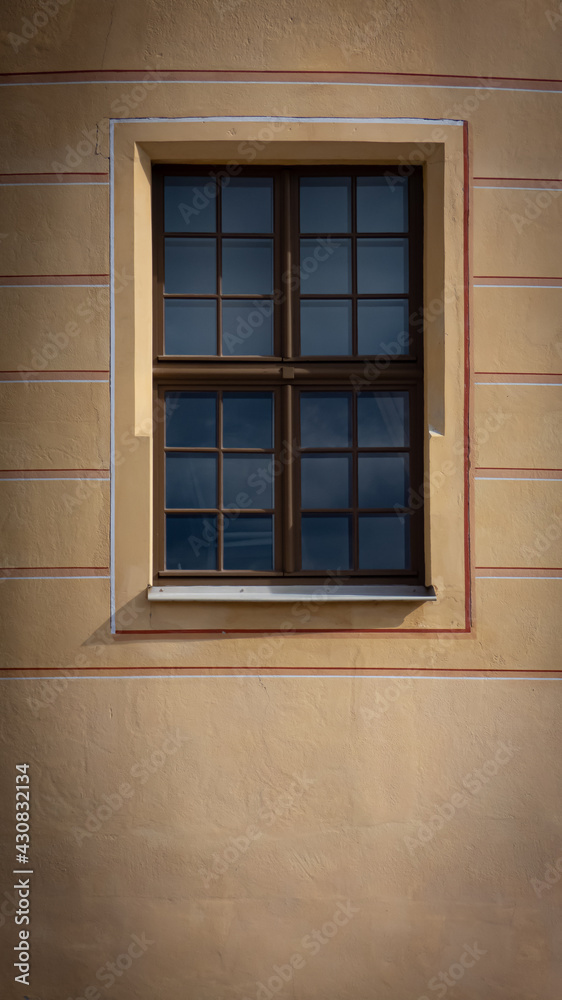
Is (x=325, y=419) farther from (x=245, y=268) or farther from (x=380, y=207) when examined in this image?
(x=380, y=207)

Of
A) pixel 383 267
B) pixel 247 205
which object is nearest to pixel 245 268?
pixel 247 205

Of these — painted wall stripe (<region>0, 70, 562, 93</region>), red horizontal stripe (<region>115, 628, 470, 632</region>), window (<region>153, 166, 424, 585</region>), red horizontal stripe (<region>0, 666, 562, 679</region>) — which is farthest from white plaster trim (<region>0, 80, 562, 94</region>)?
red horizontal stripe (<region>0, 666, 562, 679</region>)

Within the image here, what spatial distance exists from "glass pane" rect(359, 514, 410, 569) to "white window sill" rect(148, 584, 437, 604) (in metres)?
0.16

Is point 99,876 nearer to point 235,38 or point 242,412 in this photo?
point 242,412

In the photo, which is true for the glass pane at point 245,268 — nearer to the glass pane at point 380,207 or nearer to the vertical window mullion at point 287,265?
the vertical window mullion at point 287,265

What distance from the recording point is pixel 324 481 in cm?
392

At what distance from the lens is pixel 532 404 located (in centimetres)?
369

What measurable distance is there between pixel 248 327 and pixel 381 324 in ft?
2.56

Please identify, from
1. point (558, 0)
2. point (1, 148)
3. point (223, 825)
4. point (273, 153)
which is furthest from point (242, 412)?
point (558, 0)

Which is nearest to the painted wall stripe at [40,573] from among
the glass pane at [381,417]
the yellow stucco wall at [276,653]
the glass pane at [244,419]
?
the yellow stucco wall at [276,653]

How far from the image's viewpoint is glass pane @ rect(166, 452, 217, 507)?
12.7 ft

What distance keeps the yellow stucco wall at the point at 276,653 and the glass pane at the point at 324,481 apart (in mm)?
636

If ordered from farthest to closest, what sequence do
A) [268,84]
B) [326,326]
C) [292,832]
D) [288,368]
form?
[326,326]
[288,368]
[268,84]
[292,832]

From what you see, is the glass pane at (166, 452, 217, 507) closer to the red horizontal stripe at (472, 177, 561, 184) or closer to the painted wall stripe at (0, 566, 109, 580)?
the painted wall stripe at (0, 566, 109, 580)
